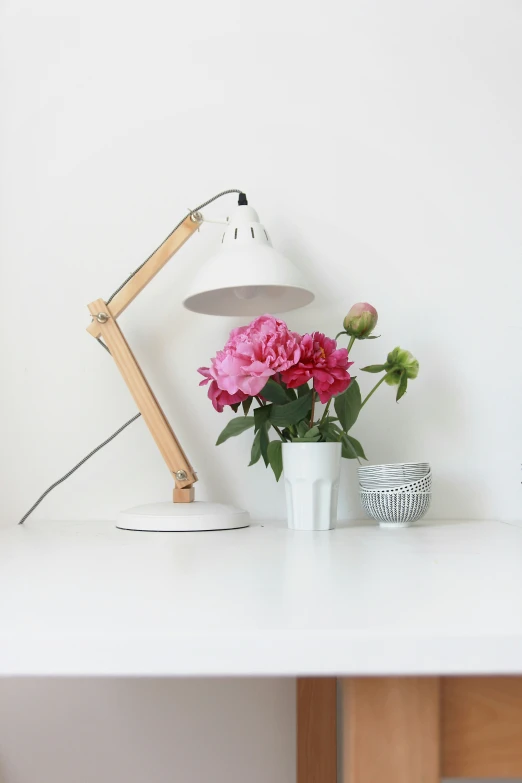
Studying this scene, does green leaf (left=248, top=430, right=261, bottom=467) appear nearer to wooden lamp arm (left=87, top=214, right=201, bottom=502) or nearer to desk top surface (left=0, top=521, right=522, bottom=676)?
wooden lamp arm (left=87, top=214, right=201, bottom=502)

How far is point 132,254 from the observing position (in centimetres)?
112

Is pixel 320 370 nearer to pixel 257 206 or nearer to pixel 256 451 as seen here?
pixel 256 451

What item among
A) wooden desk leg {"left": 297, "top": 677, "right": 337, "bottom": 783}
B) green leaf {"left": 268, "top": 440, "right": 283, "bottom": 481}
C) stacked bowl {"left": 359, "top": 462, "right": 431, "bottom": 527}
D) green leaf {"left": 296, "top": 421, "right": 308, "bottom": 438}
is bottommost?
wooden desk leg {"left": 297, "top": 677, "right": 337, "bottom": 783}

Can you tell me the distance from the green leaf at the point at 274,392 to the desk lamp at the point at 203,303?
0.14 m

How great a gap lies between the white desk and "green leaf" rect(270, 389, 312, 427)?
0.27 m

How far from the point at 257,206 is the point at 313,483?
54 cm

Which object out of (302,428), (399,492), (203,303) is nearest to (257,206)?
(203,303)

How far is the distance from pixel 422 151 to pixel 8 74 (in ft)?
2.56

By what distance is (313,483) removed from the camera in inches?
33.4

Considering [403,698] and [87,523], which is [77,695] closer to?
[87,523]

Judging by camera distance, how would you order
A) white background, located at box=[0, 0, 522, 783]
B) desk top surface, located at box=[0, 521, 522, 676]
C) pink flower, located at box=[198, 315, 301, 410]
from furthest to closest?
1. white background, located at box=[0, 0, 522, 783]
2. pink flower, located at box=[198, 315, 301, 410]
3. desk top surface, located at box=[0, 521, 522, 676]

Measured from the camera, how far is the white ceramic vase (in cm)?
85

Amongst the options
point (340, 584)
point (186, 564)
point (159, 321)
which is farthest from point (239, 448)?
point (340, 584)

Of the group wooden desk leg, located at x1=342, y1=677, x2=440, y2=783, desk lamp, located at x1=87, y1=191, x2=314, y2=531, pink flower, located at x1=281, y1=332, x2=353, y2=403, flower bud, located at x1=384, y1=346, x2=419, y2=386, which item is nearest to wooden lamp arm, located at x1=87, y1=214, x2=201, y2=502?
desk lamp, located at x1=87, y1=191, x2=314, y2=531
